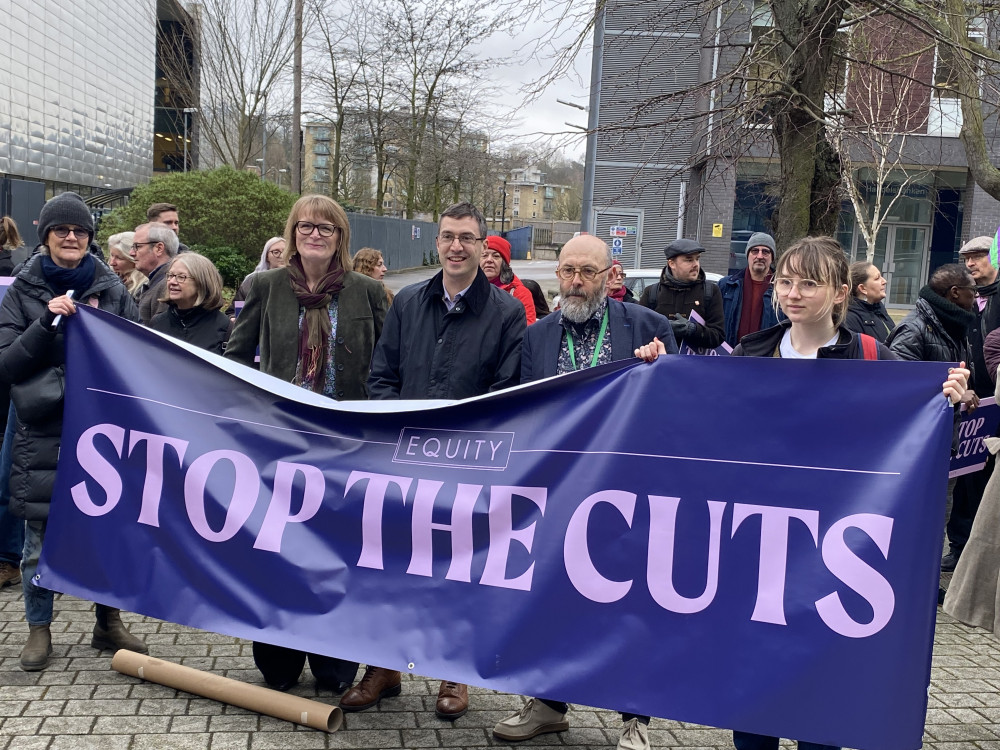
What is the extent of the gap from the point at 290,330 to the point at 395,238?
35417 mm

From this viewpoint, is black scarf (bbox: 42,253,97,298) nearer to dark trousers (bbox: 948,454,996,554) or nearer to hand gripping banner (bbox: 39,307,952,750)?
hand gripping banner (bbox: 39,307,952,750)

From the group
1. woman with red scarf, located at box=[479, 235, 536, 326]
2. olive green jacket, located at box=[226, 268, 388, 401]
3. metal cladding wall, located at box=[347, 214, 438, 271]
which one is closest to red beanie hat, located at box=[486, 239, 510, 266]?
woman with red scarf, located at box=[479, 235, 536, 326]

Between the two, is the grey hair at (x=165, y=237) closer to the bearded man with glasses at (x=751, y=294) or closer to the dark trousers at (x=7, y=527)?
the dark trousers at (x=7, y=527)

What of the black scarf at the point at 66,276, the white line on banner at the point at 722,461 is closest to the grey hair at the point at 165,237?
the black scarf at the point at 66,276

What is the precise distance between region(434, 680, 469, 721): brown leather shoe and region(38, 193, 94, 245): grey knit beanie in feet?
8.78

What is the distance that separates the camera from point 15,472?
464 centimetres

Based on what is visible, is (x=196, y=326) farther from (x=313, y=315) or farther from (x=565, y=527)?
(x=565, y=527)

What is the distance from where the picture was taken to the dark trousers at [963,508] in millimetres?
7098

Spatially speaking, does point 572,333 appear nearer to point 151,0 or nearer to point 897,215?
point 897,215

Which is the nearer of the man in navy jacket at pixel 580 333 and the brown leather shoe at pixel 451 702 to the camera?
the man in navy jacket at pixel 580 333

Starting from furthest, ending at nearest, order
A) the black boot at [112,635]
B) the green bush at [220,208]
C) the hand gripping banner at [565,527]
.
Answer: the green bush at [220,208] → the black boot at [112,635] → the hand gripping banner at [565,527]

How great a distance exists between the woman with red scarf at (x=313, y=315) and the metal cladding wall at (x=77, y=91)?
37014 mm

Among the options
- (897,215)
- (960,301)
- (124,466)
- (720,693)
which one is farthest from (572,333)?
(897,215)

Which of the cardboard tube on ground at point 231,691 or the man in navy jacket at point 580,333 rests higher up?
the man in navy jacket at point 580,333
